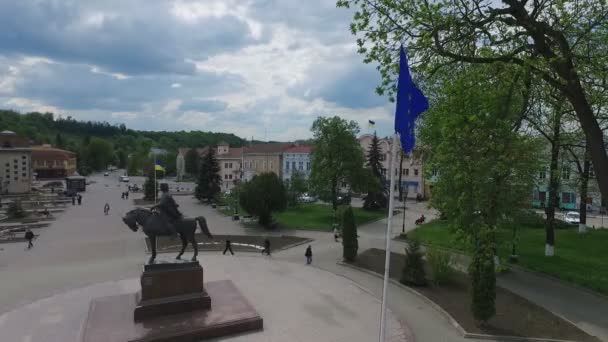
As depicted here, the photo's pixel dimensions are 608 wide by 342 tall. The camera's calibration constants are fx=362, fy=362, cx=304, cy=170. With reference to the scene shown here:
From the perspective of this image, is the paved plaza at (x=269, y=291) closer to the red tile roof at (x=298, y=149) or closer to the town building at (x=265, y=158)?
the red tile roof at (x=298, y=149)

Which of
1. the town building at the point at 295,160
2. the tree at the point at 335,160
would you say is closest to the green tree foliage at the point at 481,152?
the tree at the point at 335,160

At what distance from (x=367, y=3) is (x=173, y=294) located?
37.2 feet

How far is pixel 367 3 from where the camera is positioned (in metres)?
10.7

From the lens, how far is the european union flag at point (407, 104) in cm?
779

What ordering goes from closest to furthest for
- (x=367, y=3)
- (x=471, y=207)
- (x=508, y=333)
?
(x=367, y=3) < (x=508, y=333) < (x=471, y=207)

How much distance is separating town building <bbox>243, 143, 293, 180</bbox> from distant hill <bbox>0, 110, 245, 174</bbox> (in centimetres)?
4203

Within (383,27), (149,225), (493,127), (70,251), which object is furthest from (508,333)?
(70,251)

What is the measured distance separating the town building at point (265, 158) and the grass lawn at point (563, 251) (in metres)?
40.7

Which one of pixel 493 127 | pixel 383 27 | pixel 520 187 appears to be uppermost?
pixel 383 27

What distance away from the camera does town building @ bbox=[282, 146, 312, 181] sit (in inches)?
2657

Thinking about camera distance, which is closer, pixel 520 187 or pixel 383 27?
pixel 383 27

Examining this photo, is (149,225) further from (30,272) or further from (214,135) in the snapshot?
(214,135)

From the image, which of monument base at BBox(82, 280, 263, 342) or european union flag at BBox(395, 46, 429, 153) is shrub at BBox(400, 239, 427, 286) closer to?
monument base at BBox(82, 280, 263, 342)

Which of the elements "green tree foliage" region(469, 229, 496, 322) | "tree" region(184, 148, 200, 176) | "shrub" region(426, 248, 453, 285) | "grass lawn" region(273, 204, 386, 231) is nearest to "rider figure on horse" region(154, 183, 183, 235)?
"green tree foliage" region(469, 229, 496, 322)
